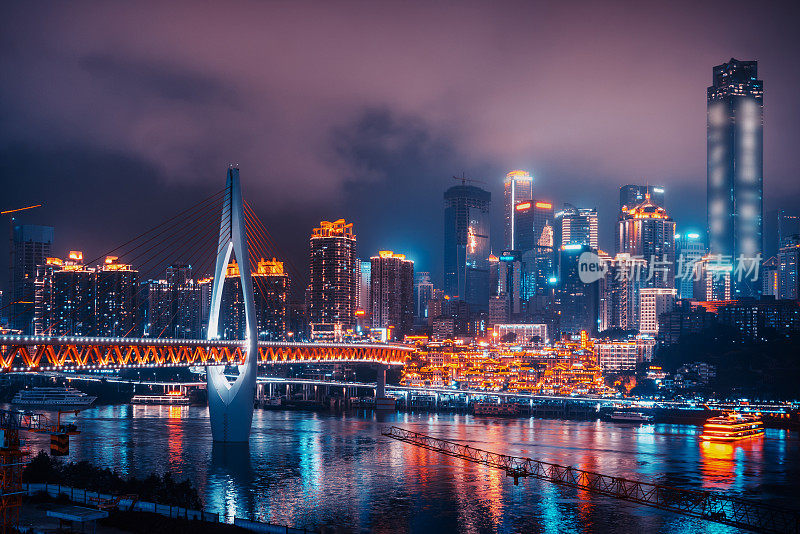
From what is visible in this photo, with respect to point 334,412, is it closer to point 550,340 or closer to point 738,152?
point 550,340

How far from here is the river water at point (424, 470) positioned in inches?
1182

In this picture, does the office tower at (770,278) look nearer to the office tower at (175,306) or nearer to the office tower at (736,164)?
the office tower at (736,164)

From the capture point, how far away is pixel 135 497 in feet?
82.2

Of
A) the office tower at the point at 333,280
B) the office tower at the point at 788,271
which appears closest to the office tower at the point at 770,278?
the office tower at the point at 788,271

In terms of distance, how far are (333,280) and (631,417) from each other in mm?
76288

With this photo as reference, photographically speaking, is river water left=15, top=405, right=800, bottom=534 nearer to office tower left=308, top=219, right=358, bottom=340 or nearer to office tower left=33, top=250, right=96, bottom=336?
office tower left=33, top=250, right=96, bottom=336

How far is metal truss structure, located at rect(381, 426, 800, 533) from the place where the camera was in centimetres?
2661

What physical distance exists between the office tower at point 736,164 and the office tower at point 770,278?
11.3 ft

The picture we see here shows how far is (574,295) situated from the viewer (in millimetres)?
152625

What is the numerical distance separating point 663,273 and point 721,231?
16.5 meters

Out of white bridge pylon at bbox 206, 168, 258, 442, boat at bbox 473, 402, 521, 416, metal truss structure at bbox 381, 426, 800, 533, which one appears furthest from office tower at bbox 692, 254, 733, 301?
white bridge pylon at bbox 206, 168, 258, 442

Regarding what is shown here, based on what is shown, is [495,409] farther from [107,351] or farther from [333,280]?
[333,280]

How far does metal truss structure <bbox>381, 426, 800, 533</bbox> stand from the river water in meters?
0.75

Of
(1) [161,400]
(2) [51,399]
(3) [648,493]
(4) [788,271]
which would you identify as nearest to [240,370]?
(3) [648,493]
